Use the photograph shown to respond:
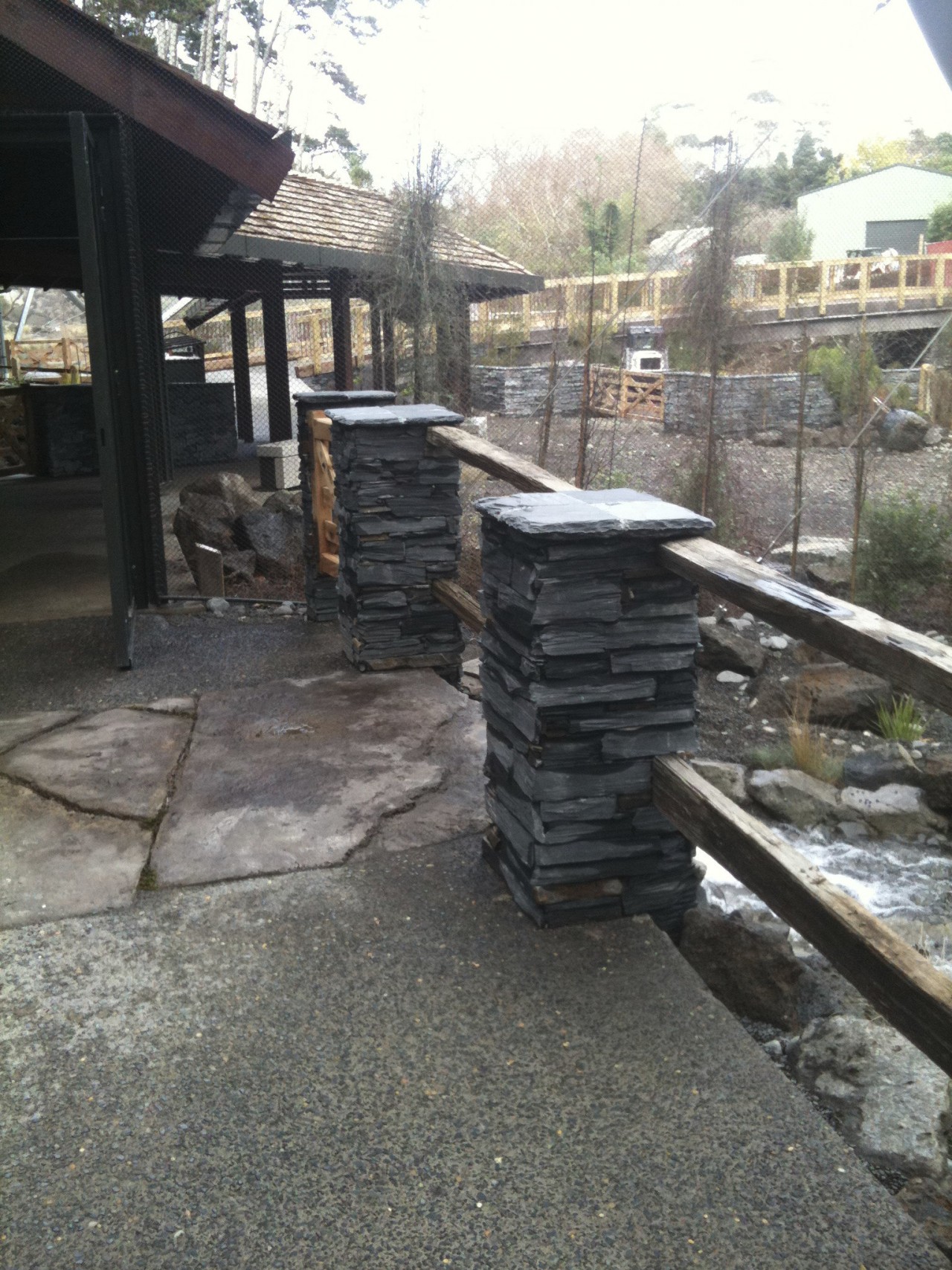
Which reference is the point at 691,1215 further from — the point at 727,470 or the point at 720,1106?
the point at 727,470

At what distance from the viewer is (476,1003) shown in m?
2.26

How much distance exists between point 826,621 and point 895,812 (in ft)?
13.9

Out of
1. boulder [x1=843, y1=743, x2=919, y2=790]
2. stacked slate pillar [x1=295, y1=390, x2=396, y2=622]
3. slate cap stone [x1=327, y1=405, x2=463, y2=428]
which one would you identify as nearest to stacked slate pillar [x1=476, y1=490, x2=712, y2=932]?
slate cap stone [x1=327, y1=405, x2=463, y2=428]

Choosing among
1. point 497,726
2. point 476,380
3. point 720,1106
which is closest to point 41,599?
point 497,726

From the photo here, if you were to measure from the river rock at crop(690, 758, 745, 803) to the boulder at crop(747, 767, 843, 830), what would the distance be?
0.11m

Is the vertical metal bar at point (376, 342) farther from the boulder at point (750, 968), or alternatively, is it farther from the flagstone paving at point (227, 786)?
the boulder at point (750, 968)

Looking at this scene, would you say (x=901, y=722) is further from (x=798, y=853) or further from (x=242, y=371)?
(x=242, y=371)

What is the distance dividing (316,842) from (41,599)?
12.4ft

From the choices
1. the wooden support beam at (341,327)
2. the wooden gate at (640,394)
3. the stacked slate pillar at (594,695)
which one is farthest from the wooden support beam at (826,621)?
the wooden gate at (640,394)

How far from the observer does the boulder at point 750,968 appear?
2846 millimetres

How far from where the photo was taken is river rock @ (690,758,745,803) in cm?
568

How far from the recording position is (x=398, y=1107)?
1952 mm

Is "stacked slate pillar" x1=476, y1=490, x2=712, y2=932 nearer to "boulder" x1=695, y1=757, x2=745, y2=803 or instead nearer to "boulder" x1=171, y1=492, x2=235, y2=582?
"boulder" x1=695, y1=757, x2=745, y2=803

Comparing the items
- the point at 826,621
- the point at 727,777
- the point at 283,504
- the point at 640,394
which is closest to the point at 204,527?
the point at 283,504
